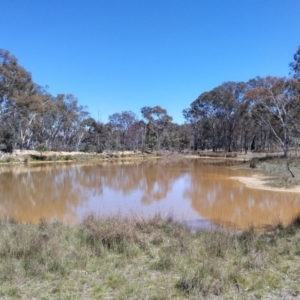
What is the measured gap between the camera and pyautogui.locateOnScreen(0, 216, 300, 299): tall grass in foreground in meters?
3.39

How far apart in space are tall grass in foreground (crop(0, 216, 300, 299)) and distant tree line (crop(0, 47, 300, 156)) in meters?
20.5

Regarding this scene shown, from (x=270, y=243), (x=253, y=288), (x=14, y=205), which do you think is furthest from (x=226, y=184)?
(x=253, y=288)

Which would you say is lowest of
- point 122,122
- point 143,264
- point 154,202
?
point 154,202

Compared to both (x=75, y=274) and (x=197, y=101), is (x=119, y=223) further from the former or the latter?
(x=197, y=101)

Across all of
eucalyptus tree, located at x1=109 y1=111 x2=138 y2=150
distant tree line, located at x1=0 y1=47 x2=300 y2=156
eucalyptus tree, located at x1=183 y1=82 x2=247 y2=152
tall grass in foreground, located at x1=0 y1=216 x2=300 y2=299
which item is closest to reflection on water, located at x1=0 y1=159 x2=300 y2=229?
tall grass in foreground, located at x1=0 y1=216 x2=300 y2=299

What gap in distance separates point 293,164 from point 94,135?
39.8 metres

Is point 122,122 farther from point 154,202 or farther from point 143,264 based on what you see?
point 143,264

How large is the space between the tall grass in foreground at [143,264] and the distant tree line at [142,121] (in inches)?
807

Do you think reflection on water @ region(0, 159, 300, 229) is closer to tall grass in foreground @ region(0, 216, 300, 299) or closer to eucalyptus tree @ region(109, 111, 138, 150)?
tall grass in foreground @ region(0, 216, 300, 299)

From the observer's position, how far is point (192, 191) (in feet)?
49.3

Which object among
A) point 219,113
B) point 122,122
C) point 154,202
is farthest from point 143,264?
point 122,122

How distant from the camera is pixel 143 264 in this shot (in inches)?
172

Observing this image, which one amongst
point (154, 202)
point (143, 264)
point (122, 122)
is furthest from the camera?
point (122, 122)

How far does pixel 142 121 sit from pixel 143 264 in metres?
59.0
